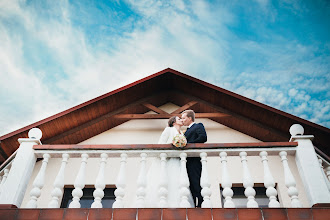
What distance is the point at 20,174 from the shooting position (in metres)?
3.80

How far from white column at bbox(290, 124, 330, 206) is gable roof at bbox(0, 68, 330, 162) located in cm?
317

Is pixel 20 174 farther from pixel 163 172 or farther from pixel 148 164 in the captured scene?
pixel 148 164

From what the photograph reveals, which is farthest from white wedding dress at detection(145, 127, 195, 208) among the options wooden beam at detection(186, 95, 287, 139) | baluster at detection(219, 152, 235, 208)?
wooden beam at detection(186, 95, 287, 139)

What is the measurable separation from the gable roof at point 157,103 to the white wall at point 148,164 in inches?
9.7

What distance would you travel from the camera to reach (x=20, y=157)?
398cm

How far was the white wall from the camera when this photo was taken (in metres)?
6.41

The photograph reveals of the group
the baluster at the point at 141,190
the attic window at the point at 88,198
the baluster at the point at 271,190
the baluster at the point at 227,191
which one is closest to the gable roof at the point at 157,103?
the attic window at the point at 88,198

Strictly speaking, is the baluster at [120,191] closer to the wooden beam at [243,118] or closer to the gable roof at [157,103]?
the gable roof at [157,103]

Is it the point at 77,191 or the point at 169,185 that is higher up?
the point at 169,185

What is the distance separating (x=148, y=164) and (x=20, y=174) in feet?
11.0

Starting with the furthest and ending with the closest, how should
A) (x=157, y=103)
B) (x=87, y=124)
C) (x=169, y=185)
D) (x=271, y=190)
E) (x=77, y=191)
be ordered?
(x=157, y=103) < (x=87, y=124) < (x=169, y=185) < (x=77, y=191) < (x=271, y=190)

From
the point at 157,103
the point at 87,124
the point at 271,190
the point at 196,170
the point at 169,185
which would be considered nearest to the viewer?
the point at 271,190

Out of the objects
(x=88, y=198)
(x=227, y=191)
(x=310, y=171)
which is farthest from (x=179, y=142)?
(x=88, y=198)

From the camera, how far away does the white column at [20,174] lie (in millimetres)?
3567
